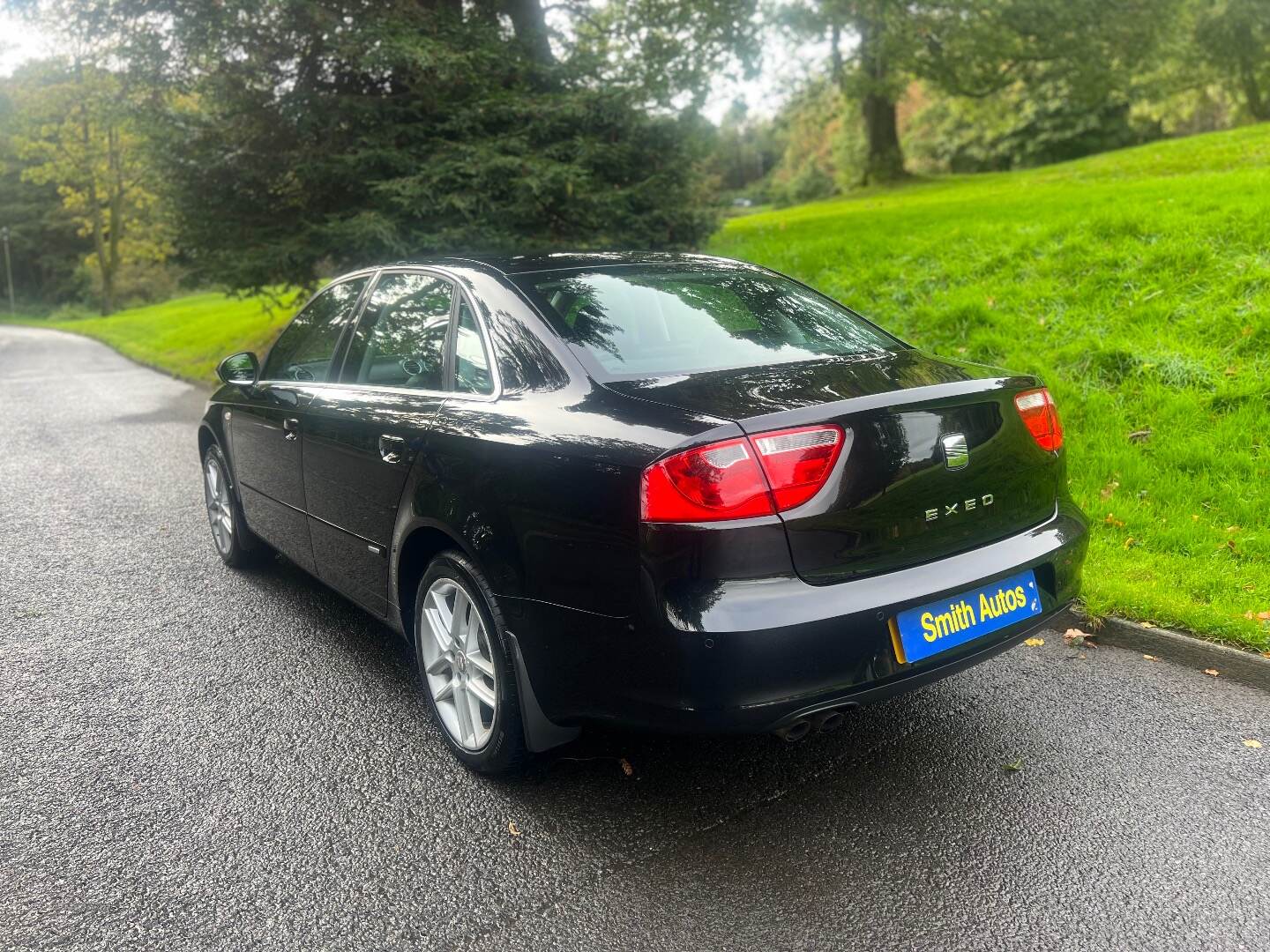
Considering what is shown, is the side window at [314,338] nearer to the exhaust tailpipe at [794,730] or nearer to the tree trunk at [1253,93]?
the exhaust tailpipe at [794,730]

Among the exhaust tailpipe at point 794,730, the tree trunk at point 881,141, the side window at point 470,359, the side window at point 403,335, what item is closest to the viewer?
the exhaust tailpipe at point 794,730

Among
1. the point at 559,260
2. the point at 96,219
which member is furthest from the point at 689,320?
the point at 96,219

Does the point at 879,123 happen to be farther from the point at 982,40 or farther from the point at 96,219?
the point at 96,219

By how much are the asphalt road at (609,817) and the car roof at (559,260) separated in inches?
66.7

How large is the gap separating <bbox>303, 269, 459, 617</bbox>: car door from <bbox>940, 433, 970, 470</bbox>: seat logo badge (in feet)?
5.36

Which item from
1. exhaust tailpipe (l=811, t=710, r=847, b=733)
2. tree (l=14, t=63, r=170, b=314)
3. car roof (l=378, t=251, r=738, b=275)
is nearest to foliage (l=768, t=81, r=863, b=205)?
tree (l=14, t=63, r=170, b=314)

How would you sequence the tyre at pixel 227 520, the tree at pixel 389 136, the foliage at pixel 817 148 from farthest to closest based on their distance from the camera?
the foliage at pixel 817 148
the tree at pixel 389 136
the tyre at pixel 227 520

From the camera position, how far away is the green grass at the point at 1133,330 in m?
4.59

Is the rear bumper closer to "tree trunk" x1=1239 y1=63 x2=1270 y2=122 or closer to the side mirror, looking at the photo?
the side mirror

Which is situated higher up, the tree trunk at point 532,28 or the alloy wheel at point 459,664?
the tree trunk at point 532,28

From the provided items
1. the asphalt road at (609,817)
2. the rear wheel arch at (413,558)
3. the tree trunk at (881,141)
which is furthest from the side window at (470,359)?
the tree trunk at (881,141)

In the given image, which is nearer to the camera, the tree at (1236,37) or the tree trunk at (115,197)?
the tree at (1236,37)

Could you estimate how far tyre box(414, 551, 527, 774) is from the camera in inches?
115

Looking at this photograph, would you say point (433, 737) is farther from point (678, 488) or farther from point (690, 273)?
point (690, 273)
